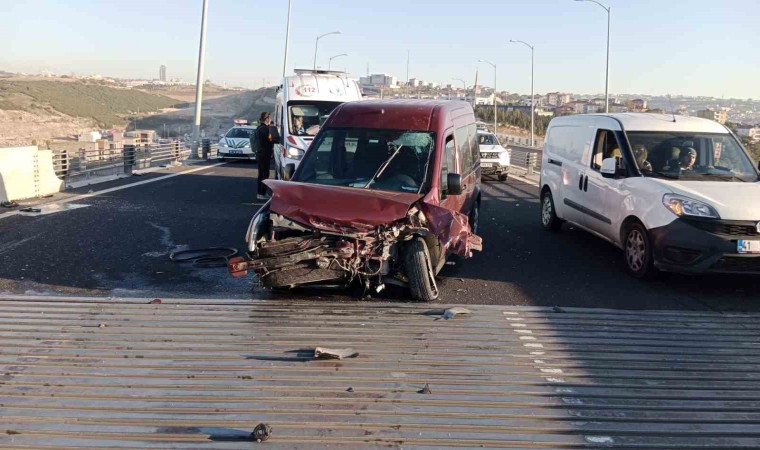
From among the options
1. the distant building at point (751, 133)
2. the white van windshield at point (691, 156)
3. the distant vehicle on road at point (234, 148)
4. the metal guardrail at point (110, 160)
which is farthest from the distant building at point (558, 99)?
the white van windshield at point (691, 156)

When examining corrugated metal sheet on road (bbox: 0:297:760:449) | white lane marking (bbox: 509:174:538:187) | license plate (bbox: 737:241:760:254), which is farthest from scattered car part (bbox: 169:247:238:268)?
white lane marking (bbox: 509:174:538:187)

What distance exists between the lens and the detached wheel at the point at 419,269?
6793mm

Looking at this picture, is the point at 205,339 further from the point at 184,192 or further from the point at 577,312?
the point at 184,192

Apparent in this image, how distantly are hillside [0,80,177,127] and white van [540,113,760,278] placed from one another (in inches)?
2863

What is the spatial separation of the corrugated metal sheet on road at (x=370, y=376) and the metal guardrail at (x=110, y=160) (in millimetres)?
10828

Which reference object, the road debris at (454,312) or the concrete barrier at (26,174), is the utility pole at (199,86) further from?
the road debris at (454,312)

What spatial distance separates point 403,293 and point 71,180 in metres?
13.0

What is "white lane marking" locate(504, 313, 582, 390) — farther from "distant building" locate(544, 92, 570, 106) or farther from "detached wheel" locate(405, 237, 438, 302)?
"distant building" locate(544, 92, 570, 106)

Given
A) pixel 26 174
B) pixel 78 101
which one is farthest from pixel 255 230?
pixel 78 101

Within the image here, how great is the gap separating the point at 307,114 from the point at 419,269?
39.5 ft

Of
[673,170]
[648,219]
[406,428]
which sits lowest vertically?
[406,428]

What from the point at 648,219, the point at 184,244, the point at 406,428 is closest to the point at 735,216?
the point at 648,219

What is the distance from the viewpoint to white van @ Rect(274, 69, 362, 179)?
17500 millimetres

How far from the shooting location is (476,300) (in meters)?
7.30
